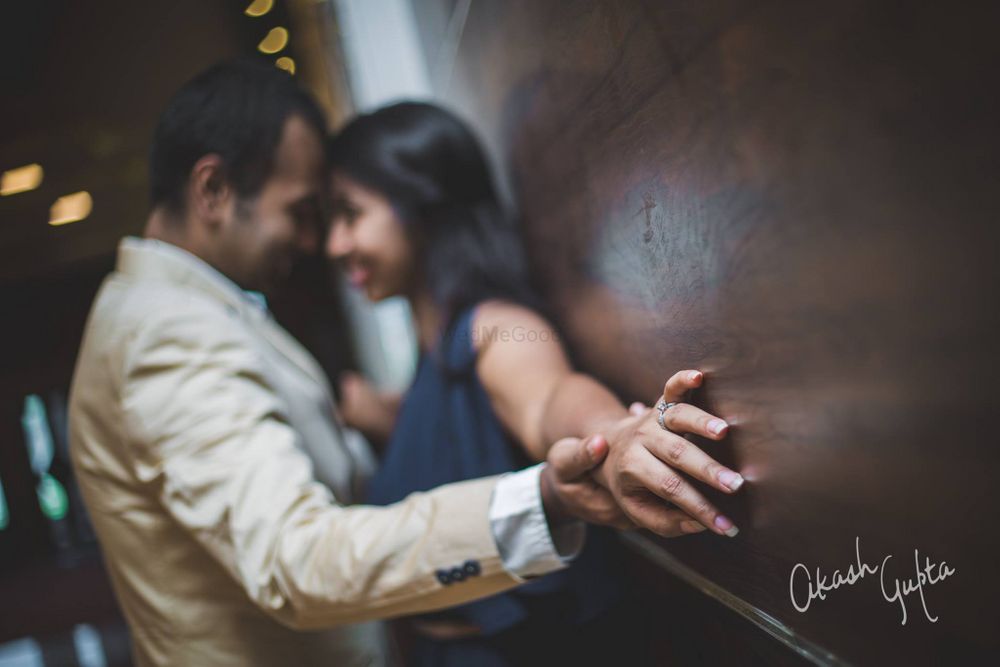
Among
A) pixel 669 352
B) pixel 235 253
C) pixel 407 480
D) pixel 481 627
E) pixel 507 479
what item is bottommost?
pixel 481 627

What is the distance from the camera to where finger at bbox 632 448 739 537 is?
48 centimetres

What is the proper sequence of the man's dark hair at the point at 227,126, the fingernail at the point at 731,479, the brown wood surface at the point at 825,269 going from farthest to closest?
the man's dark hair at the point at 227,126
the fingernail at the point at 731,479
the brown wood surface at the point at 825,269

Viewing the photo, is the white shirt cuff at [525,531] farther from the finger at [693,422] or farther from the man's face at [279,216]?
the man's face at [279,216]

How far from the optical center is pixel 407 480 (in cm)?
109

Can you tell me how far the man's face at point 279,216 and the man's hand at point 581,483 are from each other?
2.32ft

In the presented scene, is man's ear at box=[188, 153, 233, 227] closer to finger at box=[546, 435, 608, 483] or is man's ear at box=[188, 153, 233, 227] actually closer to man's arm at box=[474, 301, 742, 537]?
man's arm at box=[474, 301, 742, 537]

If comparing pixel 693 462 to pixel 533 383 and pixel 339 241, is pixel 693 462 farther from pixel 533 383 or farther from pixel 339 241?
pixel 339 241

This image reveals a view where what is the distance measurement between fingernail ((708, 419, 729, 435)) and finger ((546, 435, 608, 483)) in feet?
0.38

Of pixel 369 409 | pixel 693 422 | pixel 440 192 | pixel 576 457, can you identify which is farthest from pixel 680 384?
pixel 369 409

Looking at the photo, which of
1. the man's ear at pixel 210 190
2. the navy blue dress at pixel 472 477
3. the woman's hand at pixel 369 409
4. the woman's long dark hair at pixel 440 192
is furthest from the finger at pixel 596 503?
the woman's hand at pixel 369 409

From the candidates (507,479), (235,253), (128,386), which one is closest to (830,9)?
(507,479)

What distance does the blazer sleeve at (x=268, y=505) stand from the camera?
688 mm

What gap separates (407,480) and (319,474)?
5.7 inches

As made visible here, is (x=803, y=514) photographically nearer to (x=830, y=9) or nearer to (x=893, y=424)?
(x=893, y=424)
